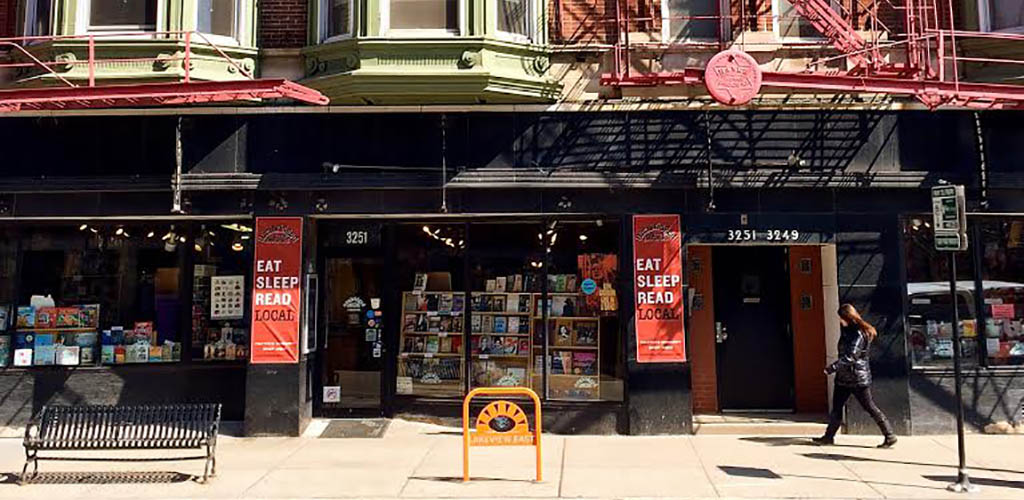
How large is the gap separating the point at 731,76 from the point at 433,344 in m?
5.27

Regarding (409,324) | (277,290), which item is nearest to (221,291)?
(277,290)

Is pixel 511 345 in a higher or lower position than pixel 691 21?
lower

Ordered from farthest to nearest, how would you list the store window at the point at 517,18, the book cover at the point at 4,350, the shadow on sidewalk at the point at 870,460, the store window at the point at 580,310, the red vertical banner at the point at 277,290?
the book cover at the point at 4,350, the store window at the point at 580,310, the store window at the point at 517,18, the red vertical banner at the point at 277,290, the shadow on sidewalk at the point at 870,460

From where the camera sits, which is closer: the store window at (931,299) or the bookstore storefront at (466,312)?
the store window at (931,299)

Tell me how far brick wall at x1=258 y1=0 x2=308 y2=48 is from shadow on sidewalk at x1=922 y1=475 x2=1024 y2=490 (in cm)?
914

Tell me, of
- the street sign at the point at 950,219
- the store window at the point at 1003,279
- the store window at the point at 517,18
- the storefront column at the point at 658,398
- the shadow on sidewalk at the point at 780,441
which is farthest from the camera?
the store window at the point at 517,18

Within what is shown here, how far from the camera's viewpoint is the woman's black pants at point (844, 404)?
841 cm

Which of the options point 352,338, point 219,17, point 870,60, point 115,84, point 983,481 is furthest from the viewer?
point 352,338

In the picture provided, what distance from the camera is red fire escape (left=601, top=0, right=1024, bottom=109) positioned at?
8.45 m

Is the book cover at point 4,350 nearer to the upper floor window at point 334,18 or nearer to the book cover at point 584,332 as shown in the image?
the upper floor window at point 334,18

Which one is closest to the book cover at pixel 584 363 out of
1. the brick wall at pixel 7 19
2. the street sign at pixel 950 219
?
the street sign at pixel 950 219

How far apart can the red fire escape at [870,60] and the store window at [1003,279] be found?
5.45 ft

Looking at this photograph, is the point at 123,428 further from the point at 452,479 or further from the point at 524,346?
the point at 524,346

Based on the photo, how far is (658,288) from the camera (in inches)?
373
